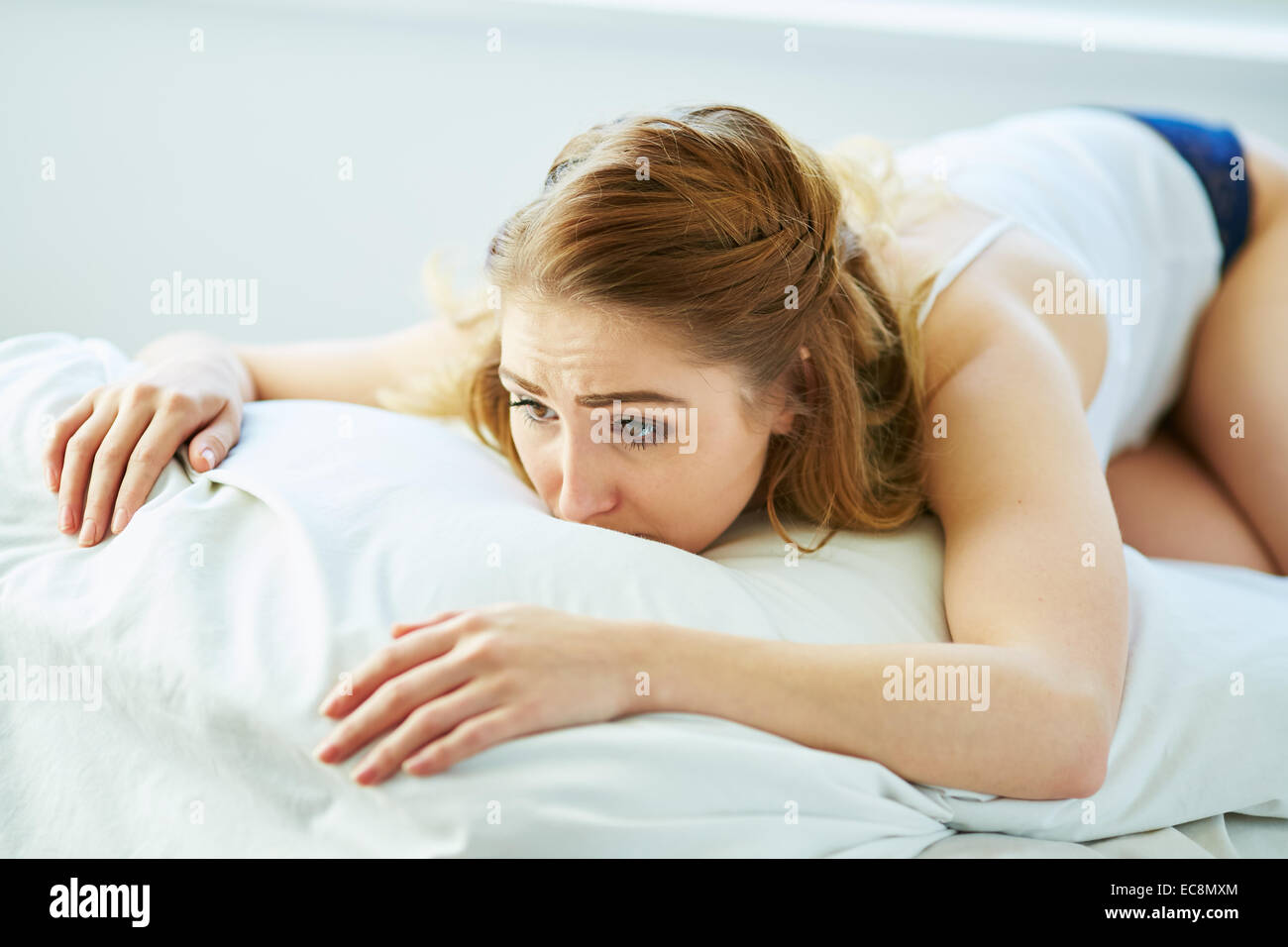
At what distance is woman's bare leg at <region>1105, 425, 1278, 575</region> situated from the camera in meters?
1.39

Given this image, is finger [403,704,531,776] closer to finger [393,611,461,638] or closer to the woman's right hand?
finger [393,611,461,638]

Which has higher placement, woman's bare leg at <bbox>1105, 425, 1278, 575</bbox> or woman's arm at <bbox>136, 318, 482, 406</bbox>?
woman's arm at <bbox>136, 318, 482, 406</bbox>

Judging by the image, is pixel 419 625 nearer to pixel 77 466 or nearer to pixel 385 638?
pixel 385 638

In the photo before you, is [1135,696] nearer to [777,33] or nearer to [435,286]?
[435,286]

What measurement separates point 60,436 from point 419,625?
1.43 ft

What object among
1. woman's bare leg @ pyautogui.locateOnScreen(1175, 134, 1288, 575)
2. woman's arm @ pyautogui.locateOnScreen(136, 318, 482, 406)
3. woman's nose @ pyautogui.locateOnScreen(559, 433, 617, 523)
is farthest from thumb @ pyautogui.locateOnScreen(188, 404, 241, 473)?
woman's bare leg @ pyautogui.locateOnScreen(1175, 134, 1288, 575)

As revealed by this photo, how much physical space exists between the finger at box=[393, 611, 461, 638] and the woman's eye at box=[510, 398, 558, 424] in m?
0.29

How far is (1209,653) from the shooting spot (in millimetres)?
966

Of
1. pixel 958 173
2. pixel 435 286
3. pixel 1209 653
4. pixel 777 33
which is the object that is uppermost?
pixel 777 33

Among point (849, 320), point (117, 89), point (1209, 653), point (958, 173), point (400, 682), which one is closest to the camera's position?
point (400, 682)

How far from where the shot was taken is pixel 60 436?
95 centimetres

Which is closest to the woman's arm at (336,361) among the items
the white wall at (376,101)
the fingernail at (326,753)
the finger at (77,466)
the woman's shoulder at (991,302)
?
the white wall at (376,101)

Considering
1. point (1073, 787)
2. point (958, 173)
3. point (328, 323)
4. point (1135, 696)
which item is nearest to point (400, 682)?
point (1073, 787)
